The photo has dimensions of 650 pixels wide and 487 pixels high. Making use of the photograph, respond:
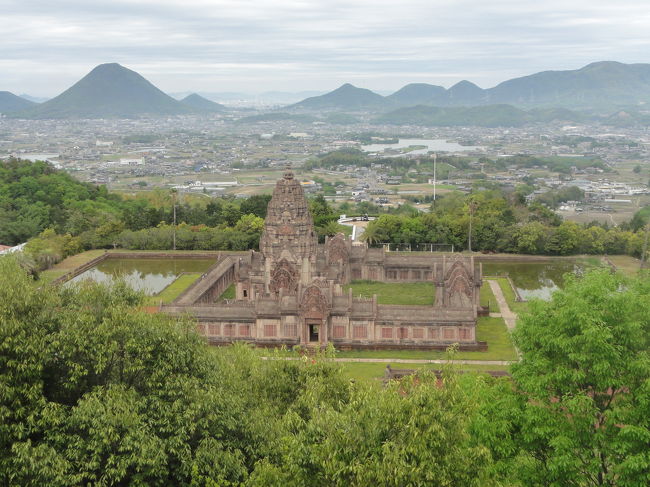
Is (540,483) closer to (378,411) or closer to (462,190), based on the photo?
(378,411)

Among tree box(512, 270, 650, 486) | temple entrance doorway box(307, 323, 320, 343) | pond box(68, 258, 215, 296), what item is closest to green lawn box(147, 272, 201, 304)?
pond box(68, 258, 215, 296)

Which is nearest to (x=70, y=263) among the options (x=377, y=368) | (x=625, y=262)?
(x=377, y=368)

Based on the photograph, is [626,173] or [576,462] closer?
[576,462]

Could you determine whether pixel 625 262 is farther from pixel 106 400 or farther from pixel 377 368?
pixel 106 400

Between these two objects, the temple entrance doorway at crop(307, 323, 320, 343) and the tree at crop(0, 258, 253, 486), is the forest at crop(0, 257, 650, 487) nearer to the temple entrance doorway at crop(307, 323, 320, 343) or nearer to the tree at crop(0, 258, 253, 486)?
the tree at crop(0, 258, 253, 486)

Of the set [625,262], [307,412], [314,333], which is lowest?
[625,262]

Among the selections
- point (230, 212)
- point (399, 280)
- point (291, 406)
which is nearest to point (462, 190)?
point (230, 212)

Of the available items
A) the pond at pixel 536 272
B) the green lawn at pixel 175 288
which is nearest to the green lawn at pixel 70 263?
the green lawn at pixel 175 288
